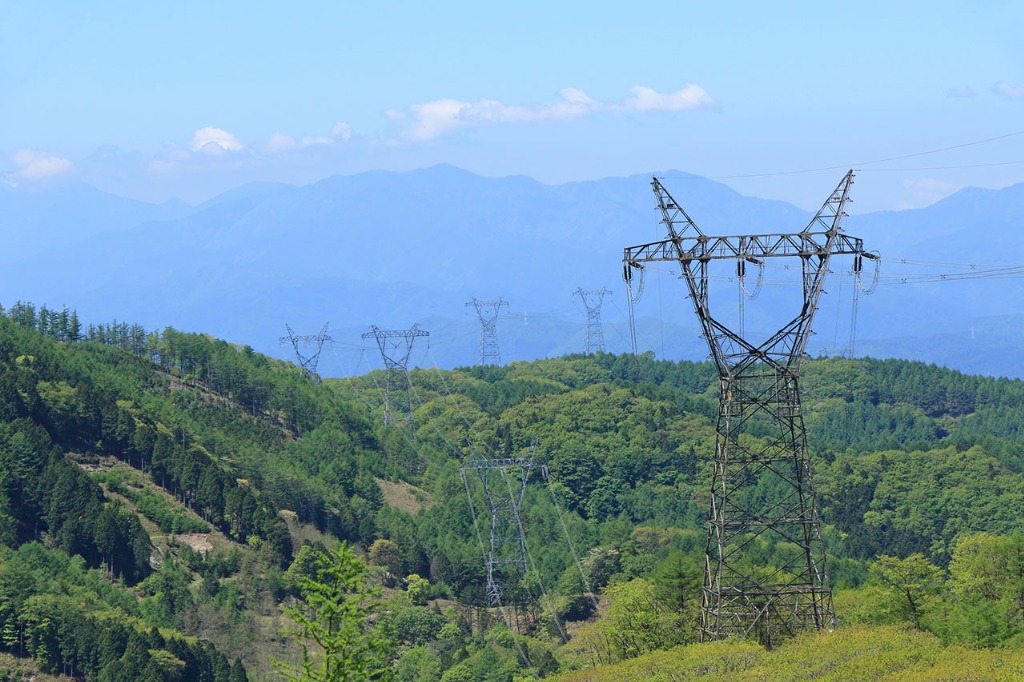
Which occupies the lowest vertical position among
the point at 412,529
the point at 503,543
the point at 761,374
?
the point at 503,543

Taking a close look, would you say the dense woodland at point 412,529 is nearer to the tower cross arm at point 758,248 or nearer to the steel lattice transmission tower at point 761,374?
the steel lattice transmission tower at point 761,374

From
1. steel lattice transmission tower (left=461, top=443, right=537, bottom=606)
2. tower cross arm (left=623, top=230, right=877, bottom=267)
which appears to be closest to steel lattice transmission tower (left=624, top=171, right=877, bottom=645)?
tower cross arm (left=623, top=230, right=877, bottom=267)

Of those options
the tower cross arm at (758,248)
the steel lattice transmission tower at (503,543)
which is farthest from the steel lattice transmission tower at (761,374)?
the steel lattice transmission tower at (503,543)

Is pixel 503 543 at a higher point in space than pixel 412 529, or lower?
lower

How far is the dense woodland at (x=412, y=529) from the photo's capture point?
234 ft

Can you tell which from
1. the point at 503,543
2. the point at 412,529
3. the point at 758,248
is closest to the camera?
the point at 758,248

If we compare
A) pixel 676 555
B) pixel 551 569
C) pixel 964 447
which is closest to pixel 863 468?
pixel 964 447

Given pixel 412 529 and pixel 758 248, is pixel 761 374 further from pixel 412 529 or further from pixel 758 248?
pixel 412 529

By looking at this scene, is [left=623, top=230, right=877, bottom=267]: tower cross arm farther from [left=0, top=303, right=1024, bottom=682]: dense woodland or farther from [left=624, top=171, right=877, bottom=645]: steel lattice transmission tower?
[left=0, top=303, right=1024, bottom=682]: dense woodland

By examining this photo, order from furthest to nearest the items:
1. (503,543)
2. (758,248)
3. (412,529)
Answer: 1. (503,543)
2. (412,529)
3. (758,248)

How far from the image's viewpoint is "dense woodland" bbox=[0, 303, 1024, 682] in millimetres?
71188

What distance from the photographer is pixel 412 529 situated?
134 m

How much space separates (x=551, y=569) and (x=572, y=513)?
27.2m

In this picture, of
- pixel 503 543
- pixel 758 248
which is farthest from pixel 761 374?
pixel 503 543
